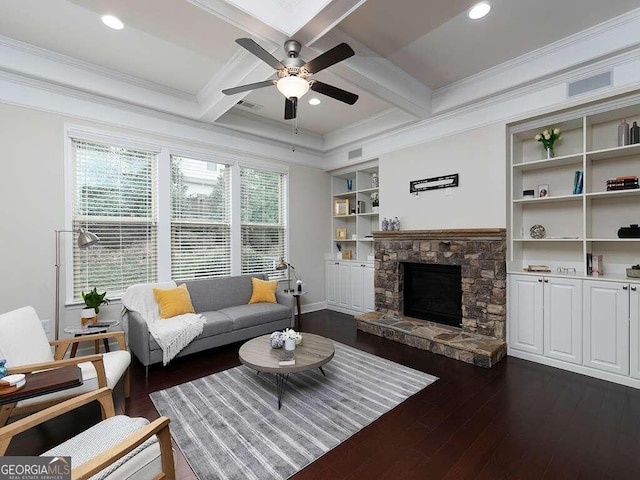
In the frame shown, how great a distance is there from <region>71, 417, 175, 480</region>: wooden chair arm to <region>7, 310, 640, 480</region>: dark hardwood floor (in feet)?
1.74

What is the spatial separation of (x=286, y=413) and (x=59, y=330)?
2988 millimetres

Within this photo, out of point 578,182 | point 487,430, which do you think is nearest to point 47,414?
point 487,430

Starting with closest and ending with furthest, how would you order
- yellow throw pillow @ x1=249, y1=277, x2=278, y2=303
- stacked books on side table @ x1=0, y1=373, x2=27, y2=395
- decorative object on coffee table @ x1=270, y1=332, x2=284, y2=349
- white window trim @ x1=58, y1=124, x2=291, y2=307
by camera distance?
stacked books on side table @ x1=0, y1=373, x2=27, y2=395 < decorative object on coffee table @ x1=270, y1=332, x2=284, y2=349 < white window trim @ x1=58, y1=124, x2=291, y2=307 < yellow throw pillow @ x1=249, y1=277, x2=278, y2=303

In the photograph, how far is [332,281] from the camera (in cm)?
618

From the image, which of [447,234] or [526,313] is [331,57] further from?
[526,313]

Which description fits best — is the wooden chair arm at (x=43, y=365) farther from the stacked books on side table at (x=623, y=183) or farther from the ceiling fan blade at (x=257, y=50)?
the stacked books on side table at (x=623, y=183)

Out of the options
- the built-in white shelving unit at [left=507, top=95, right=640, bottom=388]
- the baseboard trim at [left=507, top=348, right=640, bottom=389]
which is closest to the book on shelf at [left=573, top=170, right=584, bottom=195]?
the built-in white shelving unit at [left=507, top=95, right=640, bottom=388]

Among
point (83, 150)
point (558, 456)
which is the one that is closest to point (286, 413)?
point (558, 456)

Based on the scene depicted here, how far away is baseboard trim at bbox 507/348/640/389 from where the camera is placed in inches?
116

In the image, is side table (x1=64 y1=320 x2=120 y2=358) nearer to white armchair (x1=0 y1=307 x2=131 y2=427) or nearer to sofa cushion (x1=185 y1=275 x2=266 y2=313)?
white armchair (x1=0 y1=307 x2=131 y2=427)

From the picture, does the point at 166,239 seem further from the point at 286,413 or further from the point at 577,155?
the point at 577,155

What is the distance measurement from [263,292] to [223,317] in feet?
2.91

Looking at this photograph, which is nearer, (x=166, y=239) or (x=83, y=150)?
(x=83, y=150)

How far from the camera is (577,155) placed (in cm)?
331
